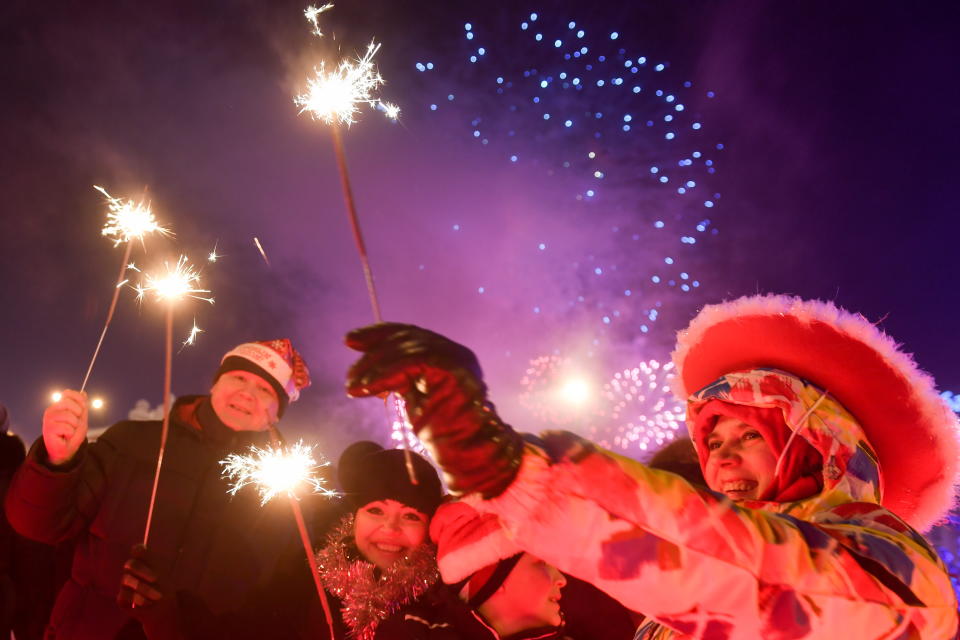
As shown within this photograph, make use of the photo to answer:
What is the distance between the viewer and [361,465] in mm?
3730

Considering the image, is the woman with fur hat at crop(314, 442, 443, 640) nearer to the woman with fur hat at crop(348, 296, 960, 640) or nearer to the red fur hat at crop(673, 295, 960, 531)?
the woman with fur hat at crop(348, 296, 960, 640)

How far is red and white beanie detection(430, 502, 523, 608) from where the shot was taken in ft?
7.71

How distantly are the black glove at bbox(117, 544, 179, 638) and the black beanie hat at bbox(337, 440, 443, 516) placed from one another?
1.15 m

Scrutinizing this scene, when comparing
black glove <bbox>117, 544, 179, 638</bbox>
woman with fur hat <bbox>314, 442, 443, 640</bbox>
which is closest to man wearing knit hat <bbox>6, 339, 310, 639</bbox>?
black glove <bbox>117, 544, 179, 638</bbox>

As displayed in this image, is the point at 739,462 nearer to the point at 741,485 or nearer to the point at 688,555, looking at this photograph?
the point at 741,485

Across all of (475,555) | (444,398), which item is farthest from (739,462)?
(444,398)

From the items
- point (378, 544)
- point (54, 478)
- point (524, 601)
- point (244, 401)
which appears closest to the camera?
point (524, 601)

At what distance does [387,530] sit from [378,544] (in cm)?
10

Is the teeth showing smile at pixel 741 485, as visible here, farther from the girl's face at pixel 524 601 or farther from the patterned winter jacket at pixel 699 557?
the girl's face at pixel 524 601

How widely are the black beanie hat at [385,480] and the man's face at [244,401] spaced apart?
76 cm

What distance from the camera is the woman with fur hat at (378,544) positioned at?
2.90 metres

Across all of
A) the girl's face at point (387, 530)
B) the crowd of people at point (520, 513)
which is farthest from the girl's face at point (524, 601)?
the girl's face at point (387, 530)

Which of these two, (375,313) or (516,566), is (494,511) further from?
(516,566)

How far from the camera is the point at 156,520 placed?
3.48 m
